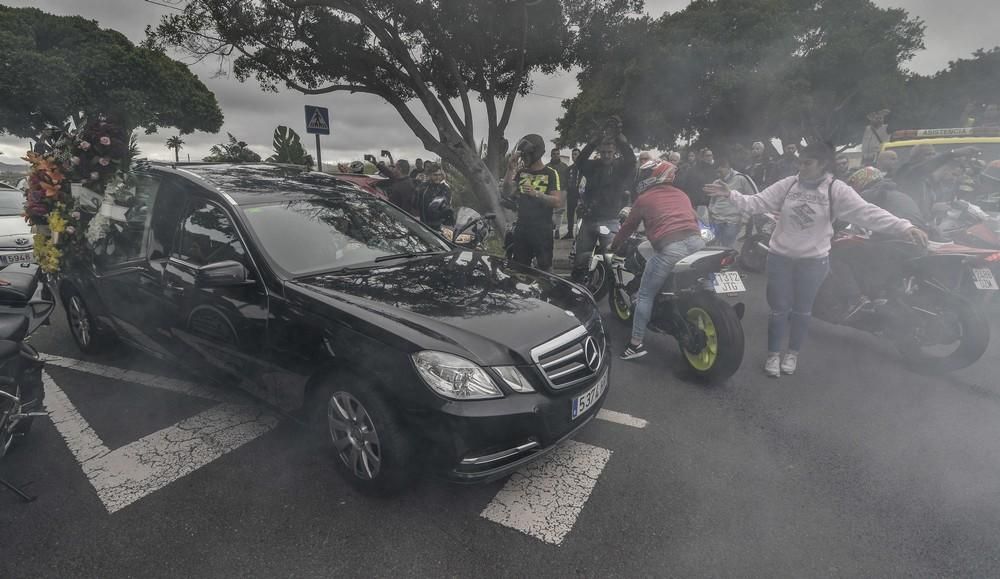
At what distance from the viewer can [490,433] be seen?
217 centimetres

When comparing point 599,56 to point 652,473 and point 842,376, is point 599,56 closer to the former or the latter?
point 842,376

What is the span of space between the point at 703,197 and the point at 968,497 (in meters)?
5.47

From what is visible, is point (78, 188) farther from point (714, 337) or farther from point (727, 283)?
point (727, 283)

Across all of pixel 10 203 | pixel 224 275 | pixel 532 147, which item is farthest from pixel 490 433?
pixel 10 203

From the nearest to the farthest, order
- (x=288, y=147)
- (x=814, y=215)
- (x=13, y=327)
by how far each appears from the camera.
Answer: (x=13, y=327)
(x=814, y=215)
(x=288, y=147)

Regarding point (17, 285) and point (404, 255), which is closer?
point (17, 285)

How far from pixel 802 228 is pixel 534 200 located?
8.73ft

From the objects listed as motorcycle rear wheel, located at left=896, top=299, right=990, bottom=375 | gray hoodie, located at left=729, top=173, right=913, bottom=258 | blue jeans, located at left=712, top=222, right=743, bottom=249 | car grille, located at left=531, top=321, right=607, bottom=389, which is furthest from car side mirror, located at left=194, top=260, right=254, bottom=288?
blue jeans, located at left=712, top=222, right=743, bottom=249

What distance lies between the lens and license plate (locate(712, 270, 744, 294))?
398 cm

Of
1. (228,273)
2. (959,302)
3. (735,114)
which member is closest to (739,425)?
(959,302)

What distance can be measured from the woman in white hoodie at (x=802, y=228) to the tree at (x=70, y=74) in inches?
1022

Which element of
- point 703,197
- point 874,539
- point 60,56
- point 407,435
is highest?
point 60,56

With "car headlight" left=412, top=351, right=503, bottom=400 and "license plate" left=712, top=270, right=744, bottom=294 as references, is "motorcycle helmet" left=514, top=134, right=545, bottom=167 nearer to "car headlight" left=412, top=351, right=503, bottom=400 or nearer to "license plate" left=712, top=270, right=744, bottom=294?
"license plate" left=712, top=270, right=744, bottom=294

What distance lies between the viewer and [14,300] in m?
2.79
